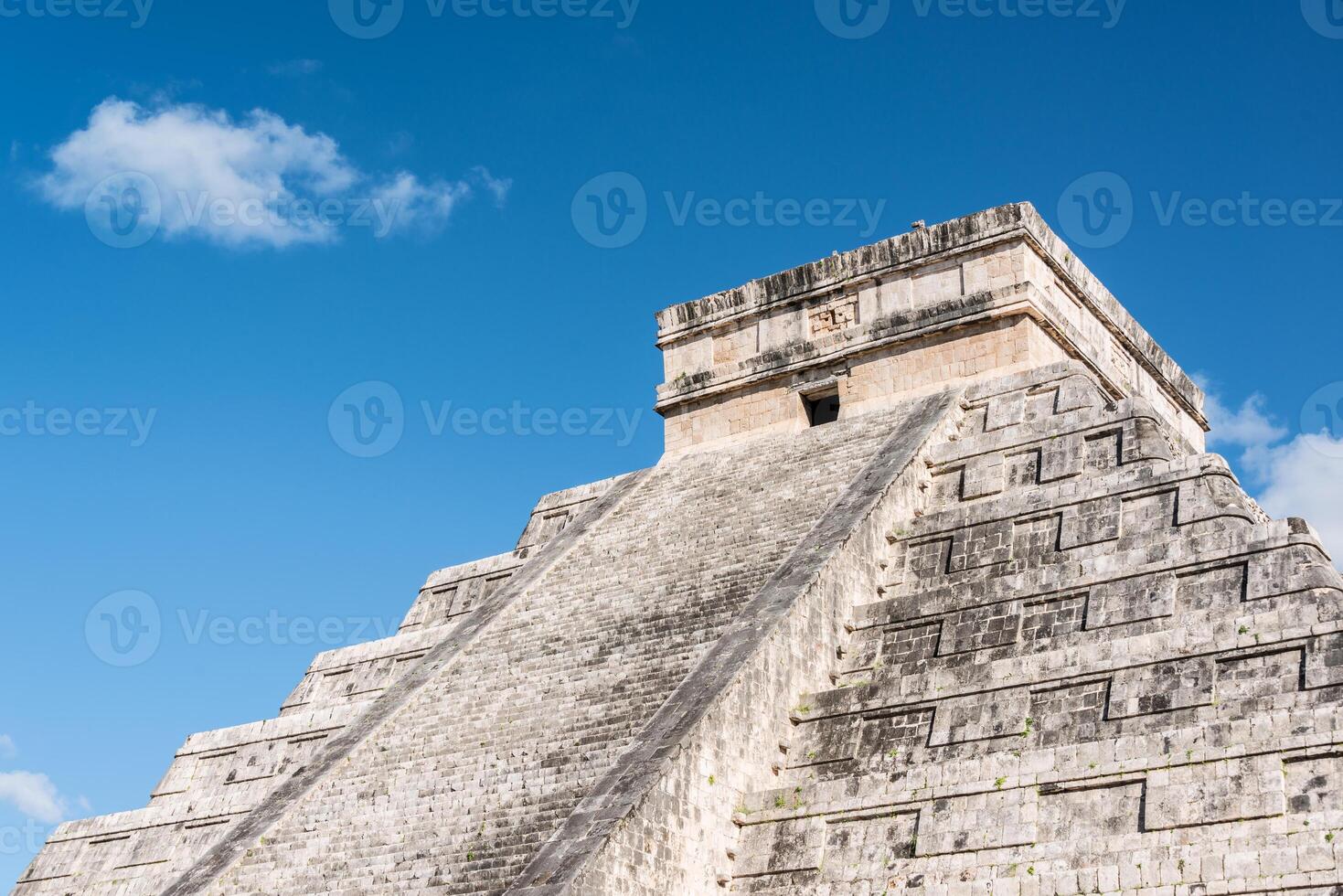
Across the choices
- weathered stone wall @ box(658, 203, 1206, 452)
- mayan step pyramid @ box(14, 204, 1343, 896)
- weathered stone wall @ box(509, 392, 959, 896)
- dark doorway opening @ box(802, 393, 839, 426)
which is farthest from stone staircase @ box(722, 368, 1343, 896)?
Result: dark doorway opening @ box(802, 393, 839, 426)

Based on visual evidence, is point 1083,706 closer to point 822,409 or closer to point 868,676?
point 868,676

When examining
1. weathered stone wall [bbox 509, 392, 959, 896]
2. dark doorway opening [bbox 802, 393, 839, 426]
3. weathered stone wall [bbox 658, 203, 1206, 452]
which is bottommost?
weathered stone wall [bbox 509, 392, 959, 896]

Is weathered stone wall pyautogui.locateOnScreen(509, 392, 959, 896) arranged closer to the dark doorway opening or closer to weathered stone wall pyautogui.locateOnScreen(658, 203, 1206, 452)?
weathered stone wall pyautogui.locateOnScreen(658, 203, 1206, 452)

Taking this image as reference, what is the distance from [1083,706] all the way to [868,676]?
1974mm

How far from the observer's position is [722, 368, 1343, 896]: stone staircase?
9.62 metres

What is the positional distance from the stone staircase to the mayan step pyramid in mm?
24

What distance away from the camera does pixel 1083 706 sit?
10.8 meters

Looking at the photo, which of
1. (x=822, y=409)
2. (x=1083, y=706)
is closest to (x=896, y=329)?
(x=822, y=409)

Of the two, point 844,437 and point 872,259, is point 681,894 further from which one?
point 872,259

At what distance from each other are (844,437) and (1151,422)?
3.67 meters

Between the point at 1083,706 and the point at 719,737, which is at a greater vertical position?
the point at 1083,706

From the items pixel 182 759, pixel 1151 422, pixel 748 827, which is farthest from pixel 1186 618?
pixel 182 759

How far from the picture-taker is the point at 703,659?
40.0 ft

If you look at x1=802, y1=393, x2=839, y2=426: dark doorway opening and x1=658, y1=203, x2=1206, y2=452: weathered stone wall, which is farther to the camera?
x1=802, y1=393, x2=839, y2=426: dark doorway opening
